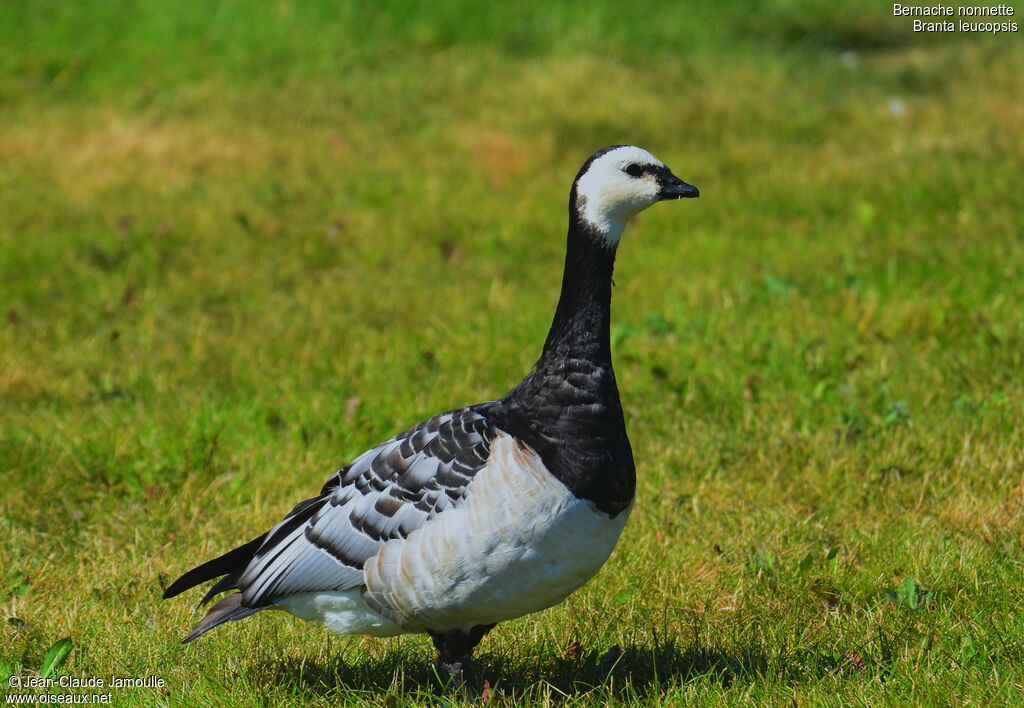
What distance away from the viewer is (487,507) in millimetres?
3770

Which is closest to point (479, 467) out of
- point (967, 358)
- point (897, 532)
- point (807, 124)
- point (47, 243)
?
point (897, 532)

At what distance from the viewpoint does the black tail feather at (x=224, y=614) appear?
409 centimetres

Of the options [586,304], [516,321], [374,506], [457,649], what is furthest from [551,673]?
[516,321]

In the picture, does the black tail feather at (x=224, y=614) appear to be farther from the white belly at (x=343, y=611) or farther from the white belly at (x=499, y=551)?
the white belly at (x=499, y=551)

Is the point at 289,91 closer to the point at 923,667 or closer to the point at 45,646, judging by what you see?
the point at 45,646

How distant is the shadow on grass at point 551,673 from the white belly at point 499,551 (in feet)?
1.11

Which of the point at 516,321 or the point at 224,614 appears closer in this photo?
the point at 224,614

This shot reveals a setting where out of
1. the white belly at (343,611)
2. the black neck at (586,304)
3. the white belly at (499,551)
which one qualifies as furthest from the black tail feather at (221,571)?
the black neck at (586,304)

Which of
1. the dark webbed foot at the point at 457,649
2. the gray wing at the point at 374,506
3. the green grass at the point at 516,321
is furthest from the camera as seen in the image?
the green grass at the point at 516,321

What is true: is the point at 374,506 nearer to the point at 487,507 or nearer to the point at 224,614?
the point at 487,507

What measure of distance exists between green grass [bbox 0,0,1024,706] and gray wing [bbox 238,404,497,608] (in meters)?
0.39

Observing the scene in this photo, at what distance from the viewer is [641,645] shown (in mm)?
4359

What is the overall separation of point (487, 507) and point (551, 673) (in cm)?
89

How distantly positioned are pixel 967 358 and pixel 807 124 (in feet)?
17.7
